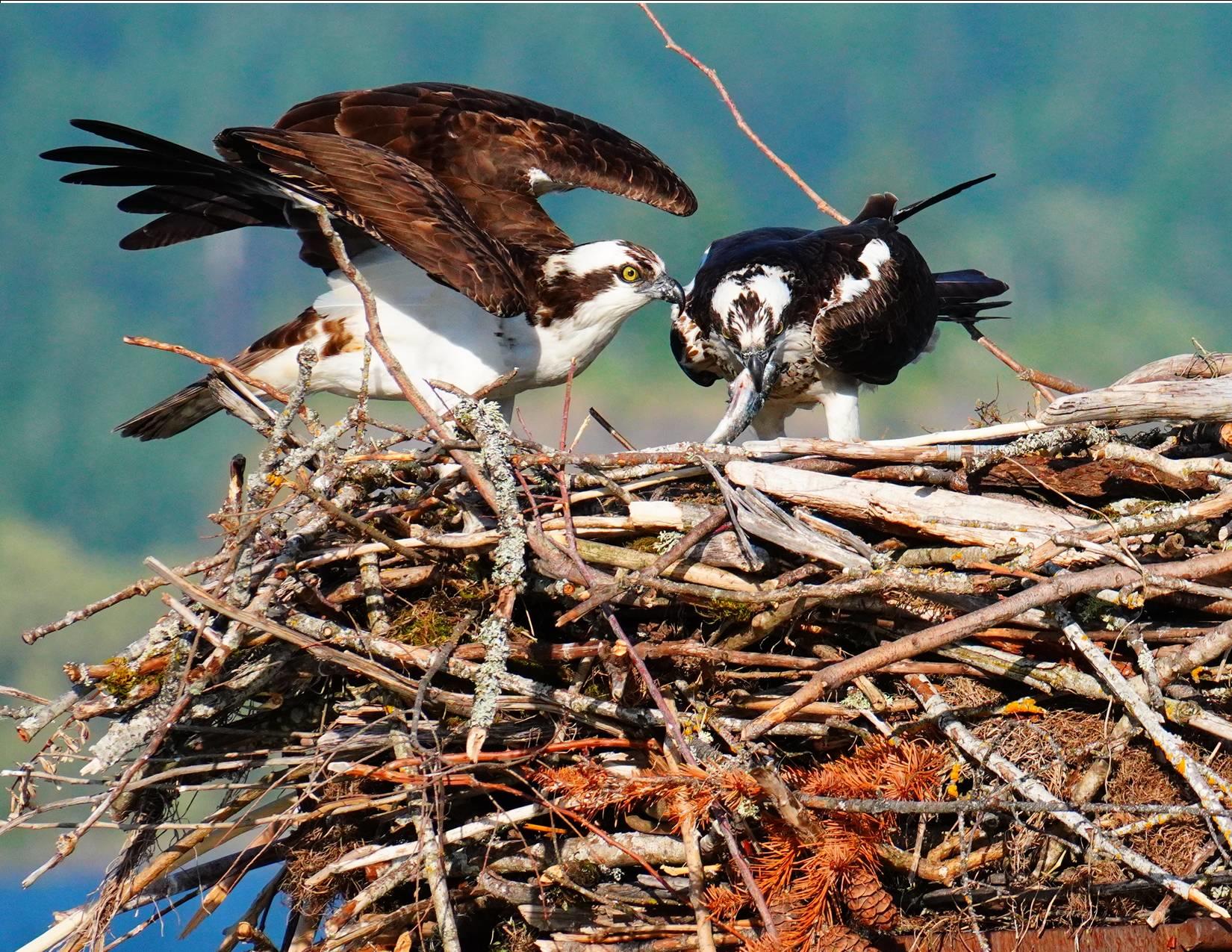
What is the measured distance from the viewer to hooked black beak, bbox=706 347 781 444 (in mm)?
3332

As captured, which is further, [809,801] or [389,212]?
[389,212]

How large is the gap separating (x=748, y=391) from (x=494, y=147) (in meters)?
1.08

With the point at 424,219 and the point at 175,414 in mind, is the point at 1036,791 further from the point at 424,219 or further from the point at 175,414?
the point at 175,414

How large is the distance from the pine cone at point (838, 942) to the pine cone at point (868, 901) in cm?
4

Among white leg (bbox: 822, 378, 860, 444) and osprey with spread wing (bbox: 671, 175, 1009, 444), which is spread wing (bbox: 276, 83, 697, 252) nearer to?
osprey with spread wing (bbox: 671, 175, 1009, 444)

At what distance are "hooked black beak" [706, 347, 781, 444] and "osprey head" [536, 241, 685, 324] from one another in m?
0.34

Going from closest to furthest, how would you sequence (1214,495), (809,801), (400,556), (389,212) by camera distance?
1. (809,801)
2. (1214,495)
3. (400,556)
4. (389,212)

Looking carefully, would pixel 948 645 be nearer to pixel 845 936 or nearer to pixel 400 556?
pixel 845 936

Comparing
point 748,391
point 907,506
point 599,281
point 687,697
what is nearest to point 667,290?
point 599,281

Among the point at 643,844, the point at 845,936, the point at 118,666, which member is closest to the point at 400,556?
the point at 118,666

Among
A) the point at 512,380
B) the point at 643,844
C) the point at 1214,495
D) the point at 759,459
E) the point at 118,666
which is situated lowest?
the point at 643,844

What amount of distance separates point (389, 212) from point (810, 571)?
1.32 m

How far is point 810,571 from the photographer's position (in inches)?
92.7

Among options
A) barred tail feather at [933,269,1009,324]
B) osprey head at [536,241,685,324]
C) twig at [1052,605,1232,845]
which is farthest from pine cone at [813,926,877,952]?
barred tail feather at [933,269,1009,324]
